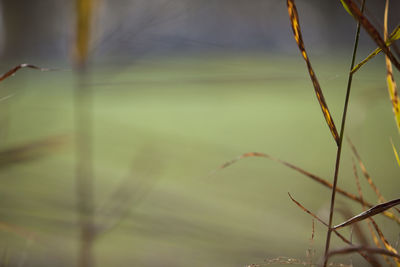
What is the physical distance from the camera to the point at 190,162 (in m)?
1.61

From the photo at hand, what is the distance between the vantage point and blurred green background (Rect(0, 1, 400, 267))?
0.37 m

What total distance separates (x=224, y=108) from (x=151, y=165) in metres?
2.18

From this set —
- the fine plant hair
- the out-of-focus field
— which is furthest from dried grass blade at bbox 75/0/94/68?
the fine plant hair

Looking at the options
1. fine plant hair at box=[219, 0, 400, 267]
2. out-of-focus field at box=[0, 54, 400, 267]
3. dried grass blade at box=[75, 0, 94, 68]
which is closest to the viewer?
fine plant hair at box=[219, 0, 400, 267]

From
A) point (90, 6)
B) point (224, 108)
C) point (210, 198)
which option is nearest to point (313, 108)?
point (224, 108)

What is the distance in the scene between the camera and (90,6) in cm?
27

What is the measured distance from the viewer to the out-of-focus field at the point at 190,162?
1.23ft

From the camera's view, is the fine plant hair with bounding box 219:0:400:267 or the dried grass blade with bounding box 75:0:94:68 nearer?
the fine plant hair with bounding box 219:0:400:267

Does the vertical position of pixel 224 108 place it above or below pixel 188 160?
above

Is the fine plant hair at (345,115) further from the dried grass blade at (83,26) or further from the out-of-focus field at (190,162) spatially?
the dried grass blade at (83,26)

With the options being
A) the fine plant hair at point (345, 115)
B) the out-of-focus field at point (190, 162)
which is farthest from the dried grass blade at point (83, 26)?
the fine plant hair at point (345, 115)

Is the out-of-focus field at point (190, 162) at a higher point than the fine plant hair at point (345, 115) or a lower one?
higher

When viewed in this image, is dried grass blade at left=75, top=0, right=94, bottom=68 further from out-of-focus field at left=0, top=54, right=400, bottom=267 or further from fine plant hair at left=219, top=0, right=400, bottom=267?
fine plant hair at left=219, top=0, right=400, bottom=267

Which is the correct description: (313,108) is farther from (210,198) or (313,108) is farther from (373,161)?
(210,198)
